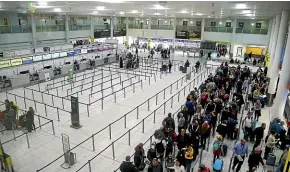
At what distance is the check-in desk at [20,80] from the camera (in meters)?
18.9

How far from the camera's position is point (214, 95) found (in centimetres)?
1283

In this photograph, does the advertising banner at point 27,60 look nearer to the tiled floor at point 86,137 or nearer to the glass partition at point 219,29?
the tiled floor at point 86,137

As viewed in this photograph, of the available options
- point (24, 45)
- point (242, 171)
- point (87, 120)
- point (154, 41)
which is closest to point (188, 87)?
point (87, 120)

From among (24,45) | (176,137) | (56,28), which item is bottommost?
(176,137)

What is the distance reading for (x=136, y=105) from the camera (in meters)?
14.9

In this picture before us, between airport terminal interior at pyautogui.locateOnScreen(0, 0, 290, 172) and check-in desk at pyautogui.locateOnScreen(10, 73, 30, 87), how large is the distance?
8 centimetres

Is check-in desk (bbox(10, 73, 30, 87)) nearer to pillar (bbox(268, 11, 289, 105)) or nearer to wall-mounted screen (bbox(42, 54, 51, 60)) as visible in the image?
wall-mounted screen (bbox(42, 54, 51, 60))

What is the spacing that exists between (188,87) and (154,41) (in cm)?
2763

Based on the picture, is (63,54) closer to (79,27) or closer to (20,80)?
(20,80)

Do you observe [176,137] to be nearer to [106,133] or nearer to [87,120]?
[106,133]

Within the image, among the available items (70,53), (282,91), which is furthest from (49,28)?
(282,91)

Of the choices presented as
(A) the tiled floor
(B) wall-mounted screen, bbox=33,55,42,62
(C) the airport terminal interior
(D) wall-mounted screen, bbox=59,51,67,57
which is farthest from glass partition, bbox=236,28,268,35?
(B) wall-mounted screen, bbox=33,55,42,62

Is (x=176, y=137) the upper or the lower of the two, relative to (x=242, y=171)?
upper

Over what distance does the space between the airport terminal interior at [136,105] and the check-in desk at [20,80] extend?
0.27 ft
